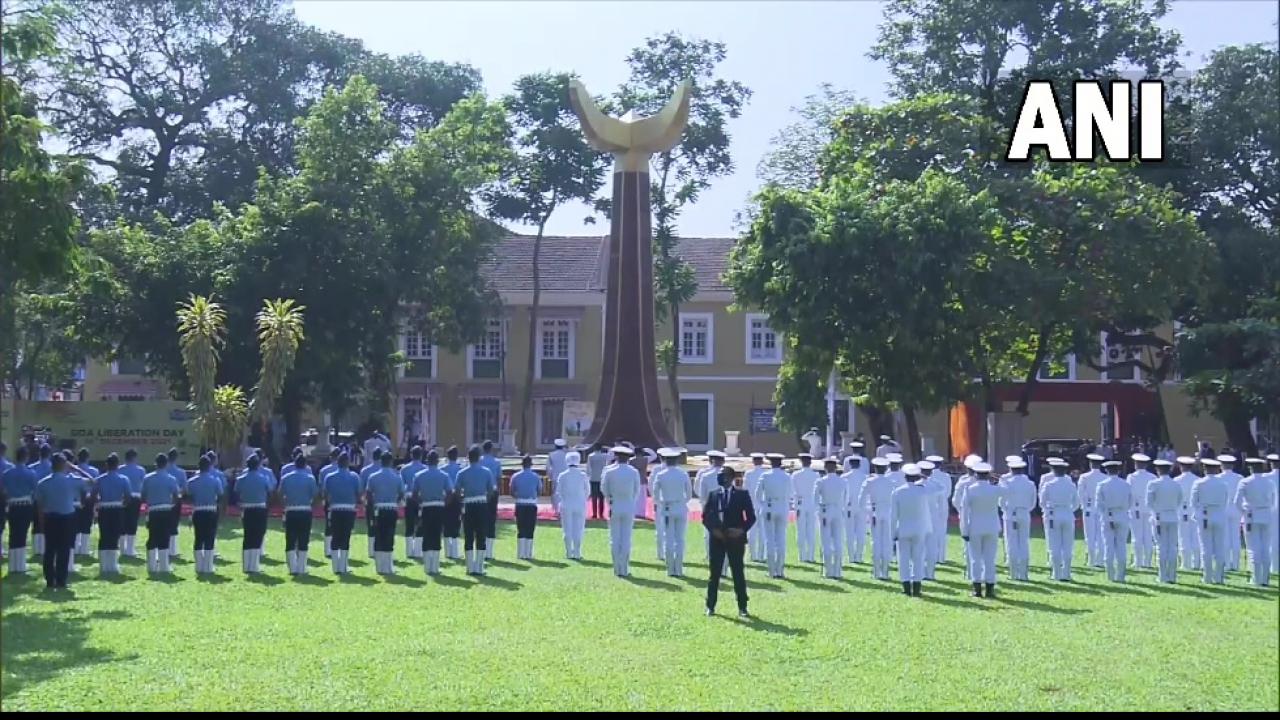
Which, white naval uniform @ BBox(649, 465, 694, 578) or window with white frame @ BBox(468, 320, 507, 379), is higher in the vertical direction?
window with white frame @ BBox(468, 320, 507, 379)

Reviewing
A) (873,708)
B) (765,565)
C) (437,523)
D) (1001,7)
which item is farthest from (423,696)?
(1001,7)

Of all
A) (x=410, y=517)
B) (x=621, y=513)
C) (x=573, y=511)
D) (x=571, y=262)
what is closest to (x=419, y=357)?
(x=571, y=262)

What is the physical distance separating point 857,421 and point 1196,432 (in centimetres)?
1068

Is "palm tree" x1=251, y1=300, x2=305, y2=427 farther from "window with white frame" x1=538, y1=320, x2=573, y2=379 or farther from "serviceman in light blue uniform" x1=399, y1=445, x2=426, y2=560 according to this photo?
"window with white frame" x1=538, y1=320, x2=573, y2=379

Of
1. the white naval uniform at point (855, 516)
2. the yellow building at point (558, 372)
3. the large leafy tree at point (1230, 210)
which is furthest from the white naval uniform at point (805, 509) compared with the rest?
the yellow building at point (558, 372)

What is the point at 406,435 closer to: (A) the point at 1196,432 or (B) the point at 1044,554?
(A) the point at 1196,432

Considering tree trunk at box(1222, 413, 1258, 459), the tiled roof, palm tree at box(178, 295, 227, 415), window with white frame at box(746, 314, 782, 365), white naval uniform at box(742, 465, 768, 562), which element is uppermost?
the tiled roof

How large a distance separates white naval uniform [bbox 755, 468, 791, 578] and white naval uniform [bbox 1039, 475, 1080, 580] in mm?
3245

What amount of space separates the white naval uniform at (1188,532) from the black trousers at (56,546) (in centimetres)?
1373

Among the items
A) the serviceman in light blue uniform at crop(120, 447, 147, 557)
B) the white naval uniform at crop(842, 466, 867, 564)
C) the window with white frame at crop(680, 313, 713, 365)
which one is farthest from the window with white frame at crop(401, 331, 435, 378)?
the white naval uniform at crop(842, 466, 867, 564)

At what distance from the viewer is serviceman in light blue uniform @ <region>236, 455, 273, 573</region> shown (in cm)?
1853

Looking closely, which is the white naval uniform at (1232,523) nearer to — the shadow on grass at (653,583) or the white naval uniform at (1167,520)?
the white naval uniform at (1167,520)

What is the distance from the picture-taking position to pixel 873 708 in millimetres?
9961

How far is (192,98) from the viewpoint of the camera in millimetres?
45344
